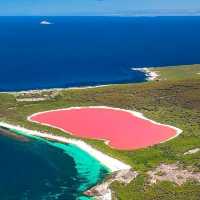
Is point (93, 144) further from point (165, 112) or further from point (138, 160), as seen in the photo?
point (165, 112)

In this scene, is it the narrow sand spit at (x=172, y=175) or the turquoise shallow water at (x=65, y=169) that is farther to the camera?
the narrow sand spit at (x=172, y=175)

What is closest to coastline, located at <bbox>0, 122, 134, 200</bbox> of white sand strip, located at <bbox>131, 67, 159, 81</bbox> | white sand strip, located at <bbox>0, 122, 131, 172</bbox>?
white sand strip, located at <bbox>0, 122, 131, 172</bbox>

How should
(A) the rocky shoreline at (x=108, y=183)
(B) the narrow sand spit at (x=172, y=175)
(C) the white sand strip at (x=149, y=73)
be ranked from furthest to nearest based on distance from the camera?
(C) the white sand strip at (x=149, y=73) → (B) the narrow sand spit at (x=172, y=175) → (A) the rocky shoreline at (x=108, y=183)

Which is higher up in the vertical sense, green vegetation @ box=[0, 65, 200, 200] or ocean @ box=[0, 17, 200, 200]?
green vegetation @ box=[0, 65, 200, 200]

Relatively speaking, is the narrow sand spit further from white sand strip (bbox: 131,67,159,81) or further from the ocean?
white sand strip (bbox: 131,67,159,81)

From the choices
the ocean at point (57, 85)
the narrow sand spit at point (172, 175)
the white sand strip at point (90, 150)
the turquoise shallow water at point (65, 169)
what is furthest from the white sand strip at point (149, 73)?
the narrow sand spit at point (172, 175)

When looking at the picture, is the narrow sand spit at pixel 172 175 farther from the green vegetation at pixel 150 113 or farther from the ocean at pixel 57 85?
the ocean at pixel 57 85

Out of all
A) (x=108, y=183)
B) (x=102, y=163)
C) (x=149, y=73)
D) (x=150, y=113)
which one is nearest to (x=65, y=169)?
(x=102, y=163)
